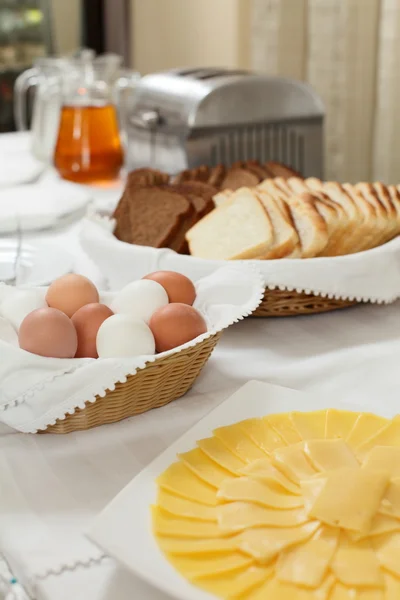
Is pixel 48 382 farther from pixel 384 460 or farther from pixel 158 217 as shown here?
pixel 158 217

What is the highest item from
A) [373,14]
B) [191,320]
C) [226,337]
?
[373,14]

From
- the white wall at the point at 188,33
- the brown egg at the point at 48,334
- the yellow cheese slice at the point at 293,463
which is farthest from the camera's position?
the white wall at the point at 188,33

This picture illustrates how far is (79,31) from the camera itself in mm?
2926

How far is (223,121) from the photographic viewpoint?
4.64 feet

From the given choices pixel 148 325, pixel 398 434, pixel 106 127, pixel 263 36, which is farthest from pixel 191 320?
pixel 263 36

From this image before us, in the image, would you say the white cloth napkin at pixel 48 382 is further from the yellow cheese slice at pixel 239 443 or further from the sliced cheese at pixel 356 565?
the sliced cheese at pixel 356 565

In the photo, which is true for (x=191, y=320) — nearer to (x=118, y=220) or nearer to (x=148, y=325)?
(x=148, y=325)

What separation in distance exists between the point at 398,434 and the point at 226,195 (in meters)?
0.57

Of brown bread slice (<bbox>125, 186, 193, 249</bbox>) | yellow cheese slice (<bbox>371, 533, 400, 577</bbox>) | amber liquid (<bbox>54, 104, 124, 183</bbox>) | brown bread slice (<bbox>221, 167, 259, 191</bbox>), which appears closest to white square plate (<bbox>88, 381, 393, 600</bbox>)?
yellow cheese slice (<bbox>371, 533, 400, 577</bbox>)

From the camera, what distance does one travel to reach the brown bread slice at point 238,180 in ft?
4.00

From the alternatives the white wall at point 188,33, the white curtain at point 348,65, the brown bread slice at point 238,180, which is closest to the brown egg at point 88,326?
the brown bread slice at point 238,180

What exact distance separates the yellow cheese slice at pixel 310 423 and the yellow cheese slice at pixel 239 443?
4 centimetres

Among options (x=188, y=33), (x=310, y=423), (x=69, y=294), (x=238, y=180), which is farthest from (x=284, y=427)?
(x=188, y=33)

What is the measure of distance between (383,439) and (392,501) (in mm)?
95
